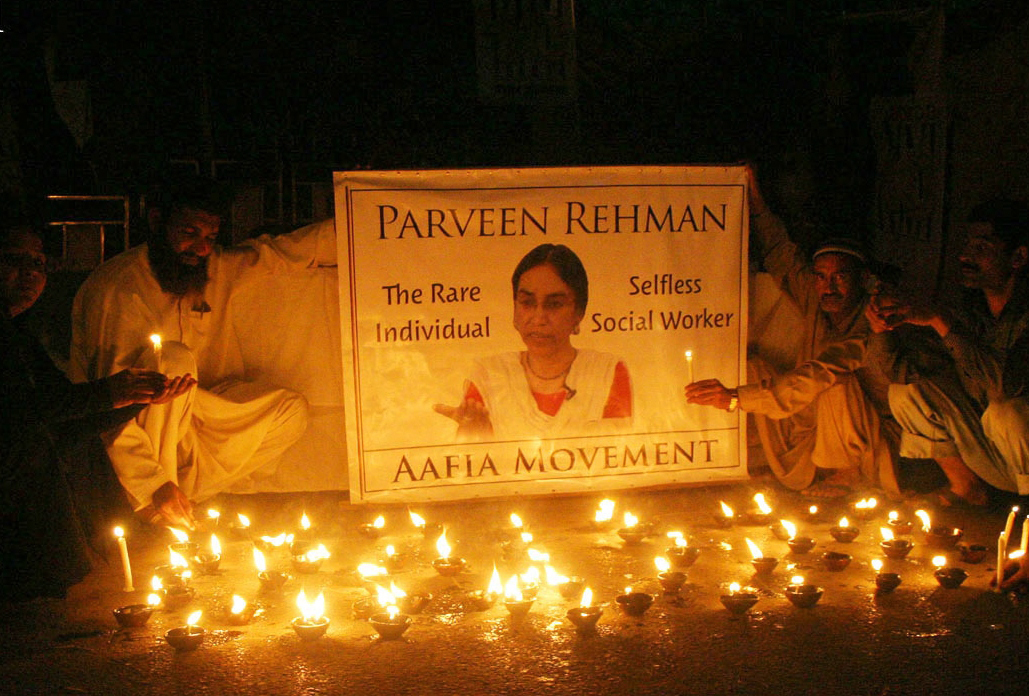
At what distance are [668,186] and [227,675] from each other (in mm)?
3609

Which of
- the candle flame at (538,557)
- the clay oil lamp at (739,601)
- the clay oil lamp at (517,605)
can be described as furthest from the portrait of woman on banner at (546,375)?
the clay oil lamp at (739,601)

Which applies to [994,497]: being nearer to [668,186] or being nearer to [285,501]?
[668,186]

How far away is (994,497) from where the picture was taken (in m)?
5.78

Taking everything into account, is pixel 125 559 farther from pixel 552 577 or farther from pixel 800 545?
pixel 800 545

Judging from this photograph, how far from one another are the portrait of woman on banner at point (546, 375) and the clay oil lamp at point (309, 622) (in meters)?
1.80

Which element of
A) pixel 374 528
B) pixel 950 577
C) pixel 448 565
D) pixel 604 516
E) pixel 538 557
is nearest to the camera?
pixel 950 577

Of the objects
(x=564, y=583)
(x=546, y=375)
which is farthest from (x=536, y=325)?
(x=564, y=583)

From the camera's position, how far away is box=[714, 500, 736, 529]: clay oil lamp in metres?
5.48

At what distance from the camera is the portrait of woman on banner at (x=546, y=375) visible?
5629mm

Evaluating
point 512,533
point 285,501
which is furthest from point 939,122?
point 285,501

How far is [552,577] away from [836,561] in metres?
1.39

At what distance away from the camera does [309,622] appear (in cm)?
386

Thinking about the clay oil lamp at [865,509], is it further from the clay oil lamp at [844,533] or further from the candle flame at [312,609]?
the candle flame at [312,609]

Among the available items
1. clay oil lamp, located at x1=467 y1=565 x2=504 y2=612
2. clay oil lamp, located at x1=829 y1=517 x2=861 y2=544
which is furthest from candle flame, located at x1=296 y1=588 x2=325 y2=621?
clay oil lamp, located at x1=829 y1=517 x2=861 y2=544
